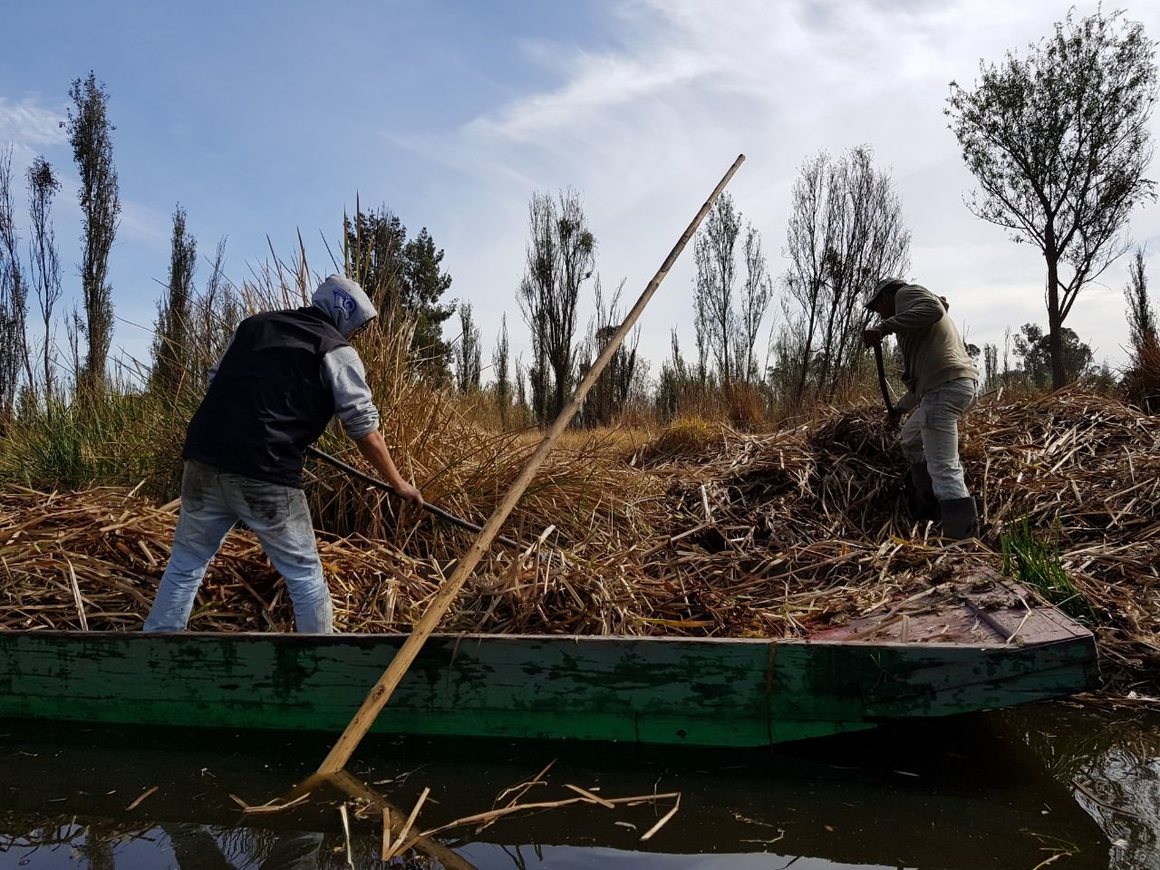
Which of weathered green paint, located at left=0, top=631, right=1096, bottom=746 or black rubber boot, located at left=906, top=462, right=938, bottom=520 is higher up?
black rubber boot, located at left=906, top=462, right=938, bottom=520

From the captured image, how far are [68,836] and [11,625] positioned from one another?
5.69ft

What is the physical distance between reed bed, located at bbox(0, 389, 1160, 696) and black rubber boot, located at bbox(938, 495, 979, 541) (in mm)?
131

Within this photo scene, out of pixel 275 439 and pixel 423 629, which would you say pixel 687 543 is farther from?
pixel 275 439

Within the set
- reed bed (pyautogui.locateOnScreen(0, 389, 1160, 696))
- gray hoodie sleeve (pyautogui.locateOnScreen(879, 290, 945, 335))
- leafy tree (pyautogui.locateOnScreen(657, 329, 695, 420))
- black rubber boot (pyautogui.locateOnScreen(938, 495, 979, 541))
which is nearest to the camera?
reed bed (pyautogui.locateOnScreen(0, 389, 1160, 696))

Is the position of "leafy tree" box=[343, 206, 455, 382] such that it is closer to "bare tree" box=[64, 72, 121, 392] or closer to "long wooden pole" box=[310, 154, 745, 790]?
"long wooden pole" box=[310, 154, 745, 790]

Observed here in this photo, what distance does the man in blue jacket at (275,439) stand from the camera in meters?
3.01

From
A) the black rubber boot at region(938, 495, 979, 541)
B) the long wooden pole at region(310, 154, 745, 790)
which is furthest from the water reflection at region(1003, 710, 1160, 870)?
the long wooden pole at region(310, 154, 745, 790)

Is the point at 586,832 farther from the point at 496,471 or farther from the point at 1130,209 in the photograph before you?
the point at 1130,209

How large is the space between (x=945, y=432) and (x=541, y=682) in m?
3.24

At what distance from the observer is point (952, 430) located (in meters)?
4.88

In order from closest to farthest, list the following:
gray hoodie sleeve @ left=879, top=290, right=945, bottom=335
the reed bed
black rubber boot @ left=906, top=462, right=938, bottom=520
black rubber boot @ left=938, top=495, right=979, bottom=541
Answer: the reed bed → black rubber boot @ left=938, top=495, right=979, bottom=541 → gray hoodie sleeve @ left=879, top=290, right=945, bottom=335 → black rubber boot @ left=906, top=462, right=938, bottom=520

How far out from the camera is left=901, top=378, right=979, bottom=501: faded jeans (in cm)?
479

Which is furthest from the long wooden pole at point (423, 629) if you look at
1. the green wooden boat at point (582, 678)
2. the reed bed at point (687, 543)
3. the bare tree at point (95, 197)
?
the bare tree at point (95, 197)

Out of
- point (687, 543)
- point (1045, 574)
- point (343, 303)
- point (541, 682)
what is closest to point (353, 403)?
point (343, 303)
